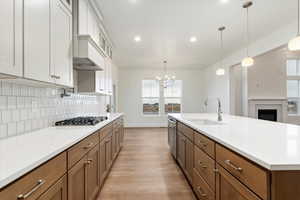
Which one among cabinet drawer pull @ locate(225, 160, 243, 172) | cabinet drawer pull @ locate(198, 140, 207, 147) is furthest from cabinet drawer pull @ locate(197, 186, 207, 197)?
cabinet drawer pull @ locate(225, 160, 243, 172)

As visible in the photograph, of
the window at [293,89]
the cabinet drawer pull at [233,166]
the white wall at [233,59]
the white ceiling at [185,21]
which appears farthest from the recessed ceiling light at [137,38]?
the window at [293,89]

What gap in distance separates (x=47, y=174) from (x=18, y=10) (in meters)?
1.07

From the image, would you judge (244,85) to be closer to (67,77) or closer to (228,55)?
(228,55)

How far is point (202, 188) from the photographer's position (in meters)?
2.03

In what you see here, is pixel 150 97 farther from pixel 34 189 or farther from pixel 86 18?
pixel 34 189

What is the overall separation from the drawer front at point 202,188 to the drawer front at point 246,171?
16.2 inches

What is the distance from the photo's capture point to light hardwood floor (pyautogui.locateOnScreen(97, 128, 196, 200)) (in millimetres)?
→ 2525

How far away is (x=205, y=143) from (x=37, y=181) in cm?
145

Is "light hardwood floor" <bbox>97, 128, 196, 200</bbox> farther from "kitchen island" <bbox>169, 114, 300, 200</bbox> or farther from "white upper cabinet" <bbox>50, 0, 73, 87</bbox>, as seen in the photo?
"white upper cabinet" <bbox>50, 0, 73, 87</bbox>

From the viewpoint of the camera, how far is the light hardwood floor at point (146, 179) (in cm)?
253

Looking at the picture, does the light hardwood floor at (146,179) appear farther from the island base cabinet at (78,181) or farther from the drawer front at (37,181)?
the drawer front at (37,181)

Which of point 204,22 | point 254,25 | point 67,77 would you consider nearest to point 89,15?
point 67,77

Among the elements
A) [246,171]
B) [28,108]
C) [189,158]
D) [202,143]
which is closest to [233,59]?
[189,158]

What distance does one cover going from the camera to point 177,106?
9672 millimetres
